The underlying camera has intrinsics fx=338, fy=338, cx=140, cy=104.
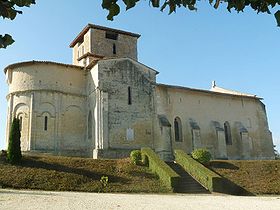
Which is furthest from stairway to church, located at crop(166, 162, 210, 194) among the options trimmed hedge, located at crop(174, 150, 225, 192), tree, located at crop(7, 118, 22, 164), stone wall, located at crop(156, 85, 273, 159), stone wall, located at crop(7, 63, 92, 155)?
stone wall, located at crop(7, 63, 92, 155)

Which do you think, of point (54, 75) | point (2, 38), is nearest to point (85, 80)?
point (54, 75)

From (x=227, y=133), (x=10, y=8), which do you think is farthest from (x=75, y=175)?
(x=227, y=133)

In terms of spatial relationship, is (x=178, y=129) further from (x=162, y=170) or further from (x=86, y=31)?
(x=86, y=31)

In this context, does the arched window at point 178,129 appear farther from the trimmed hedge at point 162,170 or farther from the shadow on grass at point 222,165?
the trimmed hedge at point 162,170

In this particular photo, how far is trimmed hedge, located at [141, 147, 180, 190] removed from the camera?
19.4m

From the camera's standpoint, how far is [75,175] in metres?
19.9

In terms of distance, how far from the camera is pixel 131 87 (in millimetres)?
30500

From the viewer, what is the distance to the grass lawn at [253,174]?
2142cm

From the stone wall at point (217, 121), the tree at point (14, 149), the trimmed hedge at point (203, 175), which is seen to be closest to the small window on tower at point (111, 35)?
the stone wall at point (217, 121)

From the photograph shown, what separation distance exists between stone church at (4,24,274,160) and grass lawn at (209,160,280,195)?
6.68 meters

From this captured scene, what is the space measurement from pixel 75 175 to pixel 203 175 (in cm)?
787

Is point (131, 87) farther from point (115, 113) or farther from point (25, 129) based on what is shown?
point (25, 129)

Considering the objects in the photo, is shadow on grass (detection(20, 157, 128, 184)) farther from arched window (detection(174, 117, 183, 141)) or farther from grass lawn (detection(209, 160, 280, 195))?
arched window (detection(174, 117, 183, 141))

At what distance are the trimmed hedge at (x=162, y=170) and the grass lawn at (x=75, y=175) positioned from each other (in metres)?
0.38
